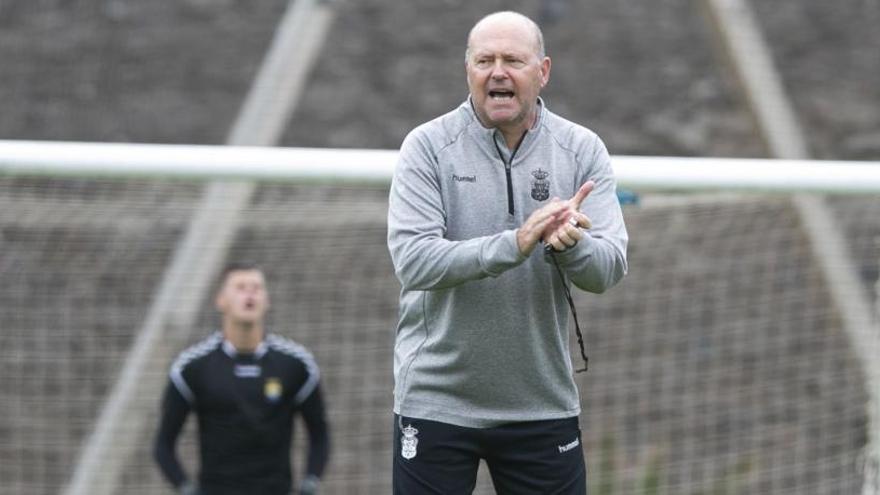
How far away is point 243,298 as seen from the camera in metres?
5.18

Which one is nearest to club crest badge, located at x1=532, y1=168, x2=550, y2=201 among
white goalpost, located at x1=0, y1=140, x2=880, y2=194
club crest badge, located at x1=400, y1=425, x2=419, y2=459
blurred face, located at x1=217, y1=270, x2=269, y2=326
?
club crest badge, located at x1=400, y1=425, x2=419, y2=459

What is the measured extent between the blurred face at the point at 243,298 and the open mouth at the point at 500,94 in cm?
238

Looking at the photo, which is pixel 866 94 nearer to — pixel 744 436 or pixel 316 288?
pixel 744 436

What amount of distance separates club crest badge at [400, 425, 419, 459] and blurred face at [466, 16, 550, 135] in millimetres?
712

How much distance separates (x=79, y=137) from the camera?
7234 mm

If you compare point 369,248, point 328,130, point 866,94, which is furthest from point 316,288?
point 866,94

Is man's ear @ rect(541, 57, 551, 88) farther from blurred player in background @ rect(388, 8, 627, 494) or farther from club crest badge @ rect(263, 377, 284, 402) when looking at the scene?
club crest badge @ rect(263, 377, 284, 402)

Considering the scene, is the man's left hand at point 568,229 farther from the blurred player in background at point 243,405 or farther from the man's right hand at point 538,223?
the blurred player in background at point 243,405

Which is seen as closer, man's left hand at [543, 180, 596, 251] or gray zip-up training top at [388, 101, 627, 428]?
man's left hand at [543, 180, 596, 251]

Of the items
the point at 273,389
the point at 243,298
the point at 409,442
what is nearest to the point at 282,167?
the point at 243,298

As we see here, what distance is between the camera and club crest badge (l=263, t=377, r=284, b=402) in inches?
207

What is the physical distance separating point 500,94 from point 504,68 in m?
0.06

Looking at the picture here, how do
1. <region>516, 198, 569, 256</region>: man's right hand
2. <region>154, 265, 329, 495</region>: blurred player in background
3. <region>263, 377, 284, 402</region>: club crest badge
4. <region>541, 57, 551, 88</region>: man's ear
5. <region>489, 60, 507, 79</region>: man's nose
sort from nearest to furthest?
<region>516, 198, 569, 256</region>: man's right hand
<region>489, 60, 507, 79</region>: man's nose
<region>541, 57, 551, 88</region>: man's ear
<region>154, 265, 329, 495</region>: blurred player in background
<region>263, 377, 284, 402</region>: club crest badge

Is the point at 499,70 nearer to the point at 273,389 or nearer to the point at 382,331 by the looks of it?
the point at 273,389
